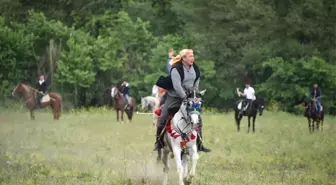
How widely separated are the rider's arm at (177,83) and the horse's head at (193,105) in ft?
0.40

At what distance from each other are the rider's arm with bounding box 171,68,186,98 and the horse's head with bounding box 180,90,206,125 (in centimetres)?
12

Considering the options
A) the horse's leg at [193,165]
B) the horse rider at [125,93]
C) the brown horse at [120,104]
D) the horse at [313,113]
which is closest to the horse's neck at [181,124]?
the horse's leg at [193,165]

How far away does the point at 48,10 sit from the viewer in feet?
208

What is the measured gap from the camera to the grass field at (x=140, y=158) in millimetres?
14344

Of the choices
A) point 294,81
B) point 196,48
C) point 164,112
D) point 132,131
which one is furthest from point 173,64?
point 196,48

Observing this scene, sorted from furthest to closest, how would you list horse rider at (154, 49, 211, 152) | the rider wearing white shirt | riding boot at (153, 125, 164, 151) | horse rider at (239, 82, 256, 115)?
the rider wearing white shirt → horse rider at (239, 82, 256, 115) → riding boot at (153, 125, 164, 151) → horse rider at (154, 49, 211, 152)

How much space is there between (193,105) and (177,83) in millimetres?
605

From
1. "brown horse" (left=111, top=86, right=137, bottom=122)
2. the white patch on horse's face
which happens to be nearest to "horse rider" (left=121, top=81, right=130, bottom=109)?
"brown horse" (left=111, top=86, right=137, bottom=122)

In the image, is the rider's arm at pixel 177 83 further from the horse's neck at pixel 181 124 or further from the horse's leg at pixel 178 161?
the horse's leg at pixel 178 161

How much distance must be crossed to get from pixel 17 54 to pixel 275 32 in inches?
667

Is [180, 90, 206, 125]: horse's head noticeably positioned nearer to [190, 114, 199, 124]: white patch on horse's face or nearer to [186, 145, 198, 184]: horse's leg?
[190, 114, 199, 124]: white patch on horse's face

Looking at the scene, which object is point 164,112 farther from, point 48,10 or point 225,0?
point 48,10

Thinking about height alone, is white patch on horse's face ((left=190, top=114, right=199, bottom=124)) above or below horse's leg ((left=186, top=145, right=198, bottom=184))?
above

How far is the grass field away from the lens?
14.3m
